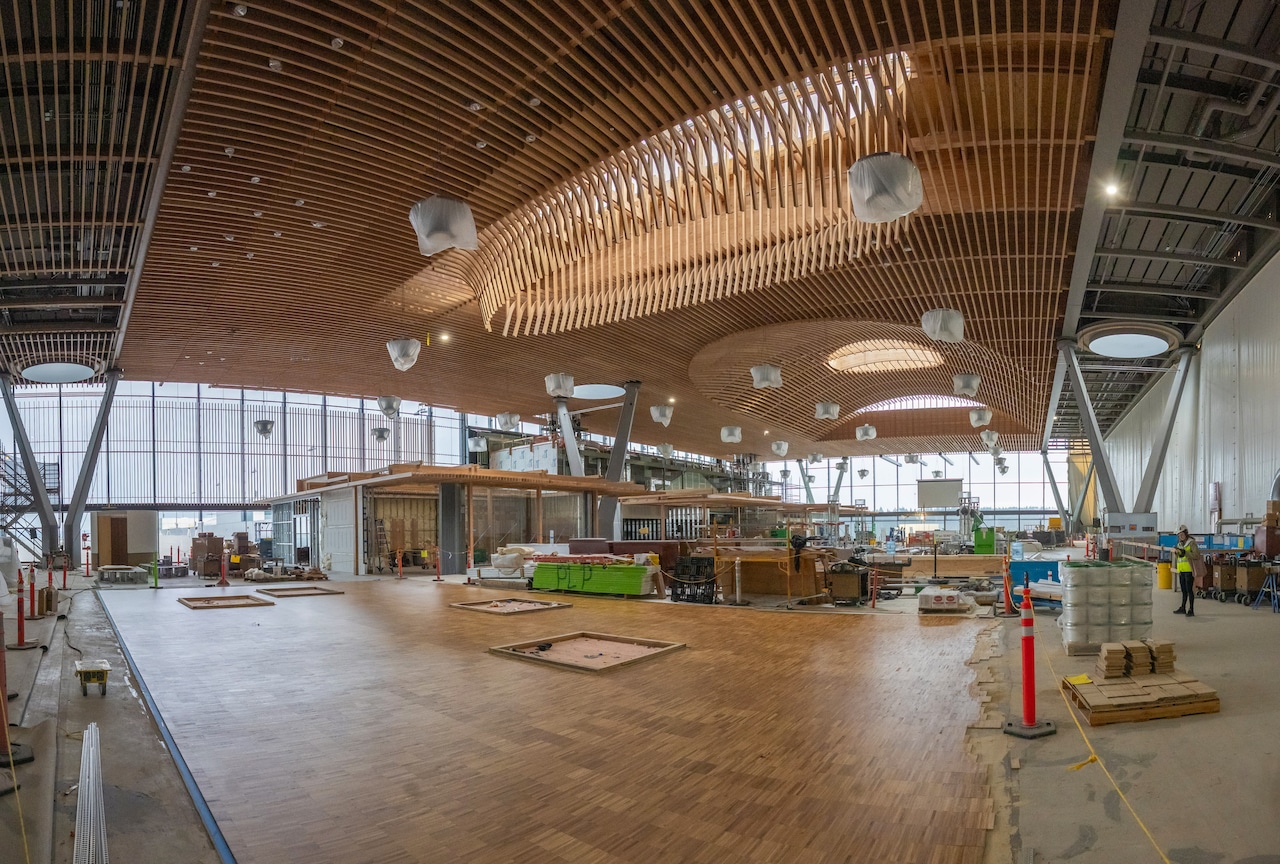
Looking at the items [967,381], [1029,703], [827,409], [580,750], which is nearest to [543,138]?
[580,750]

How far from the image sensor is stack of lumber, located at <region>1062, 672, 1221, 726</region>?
5.30 metres

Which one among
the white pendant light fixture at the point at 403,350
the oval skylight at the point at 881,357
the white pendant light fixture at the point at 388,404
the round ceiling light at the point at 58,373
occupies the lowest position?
the white pendant light fixture at the point at 388,404

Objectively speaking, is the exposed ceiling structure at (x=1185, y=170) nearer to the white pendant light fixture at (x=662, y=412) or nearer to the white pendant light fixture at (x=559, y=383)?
the white pendant light fixture at (x=559, y=383)

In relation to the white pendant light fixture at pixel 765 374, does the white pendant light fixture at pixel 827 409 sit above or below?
below

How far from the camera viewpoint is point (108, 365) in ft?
71.1

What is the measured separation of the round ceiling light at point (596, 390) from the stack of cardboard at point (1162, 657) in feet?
69.8

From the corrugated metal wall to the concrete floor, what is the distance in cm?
1148

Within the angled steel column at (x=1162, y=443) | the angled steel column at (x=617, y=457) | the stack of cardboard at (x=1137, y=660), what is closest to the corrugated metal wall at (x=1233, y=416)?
the angled steel column at (x=1162, y=443)

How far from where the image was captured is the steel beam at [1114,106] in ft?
22.9

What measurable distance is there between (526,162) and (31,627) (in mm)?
9869

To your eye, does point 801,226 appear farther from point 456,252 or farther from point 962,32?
point 456,252

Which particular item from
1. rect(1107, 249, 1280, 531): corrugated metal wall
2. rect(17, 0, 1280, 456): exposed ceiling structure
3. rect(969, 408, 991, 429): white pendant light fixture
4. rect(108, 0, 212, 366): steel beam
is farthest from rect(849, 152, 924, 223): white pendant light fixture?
rect(969, 408, 991, 429): white pendant light fixture

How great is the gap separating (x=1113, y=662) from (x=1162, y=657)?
44 centimetres

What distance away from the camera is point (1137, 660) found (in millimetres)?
6059
